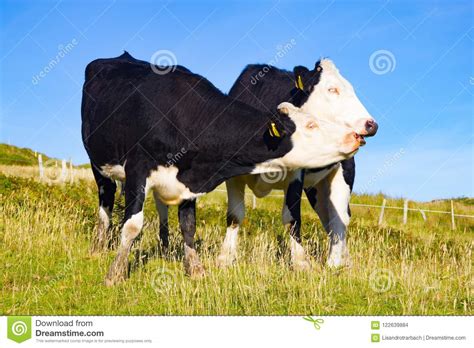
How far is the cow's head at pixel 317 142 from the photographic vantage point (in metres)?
6.73

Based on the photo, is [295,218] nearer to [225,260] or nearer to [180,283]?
[225,260]

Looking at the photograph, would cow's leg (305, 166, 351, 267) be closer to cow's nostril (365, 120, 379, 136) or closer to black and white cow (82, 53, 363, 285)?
cow's nostril (365, 120, 379, 136)

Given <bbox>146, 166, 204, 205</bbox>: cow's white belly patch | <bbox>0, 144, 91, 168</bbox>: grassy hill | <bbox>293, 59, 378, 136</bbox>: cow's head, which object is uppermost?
<bbox>0, 144, 91, 168</bbox>: grassy hill

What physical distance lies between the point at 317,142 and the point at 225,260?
2.87 metres

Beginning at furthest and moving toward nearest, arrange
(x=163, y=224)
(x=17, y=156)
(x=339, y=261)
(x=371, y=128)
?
(x=17, y=156) → (x=339, y=261) → (x=163, y=224) → (x=371, y=128)

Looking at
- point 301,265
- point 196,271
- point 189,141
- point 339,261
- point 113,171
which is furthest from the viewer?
point 339,261

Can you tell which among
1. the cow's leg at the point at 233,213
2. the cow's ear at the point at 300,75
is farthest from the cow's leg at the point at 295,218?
the cow's ear at the point at 300,75

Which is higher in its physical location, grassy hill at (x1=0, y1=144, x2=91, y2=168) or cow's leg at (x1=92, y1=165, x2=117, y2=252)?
grassy hill at (x1=0, y1=144, x2=91, y2=168)

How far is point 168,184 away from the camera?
784 cm

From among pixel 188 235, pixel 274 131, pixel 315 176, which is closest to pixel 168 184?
pixel 188 235

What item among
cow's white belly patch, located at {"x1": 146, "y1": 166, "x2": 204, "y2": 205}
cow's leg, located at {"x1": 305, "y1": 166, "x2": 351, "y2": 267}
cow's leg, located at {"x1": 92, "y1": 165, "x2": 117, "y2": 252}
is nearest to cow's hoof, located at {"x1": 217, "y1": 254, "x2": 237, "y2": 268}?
cow's white belly patch, located at {"x1": 146, "y1": 166, "x2": 204, "y2": 205}

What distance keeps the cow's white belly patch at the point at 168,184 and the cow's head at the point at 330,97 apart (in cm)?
252

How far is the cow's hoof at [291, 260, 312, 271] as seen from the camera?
28.8ft
